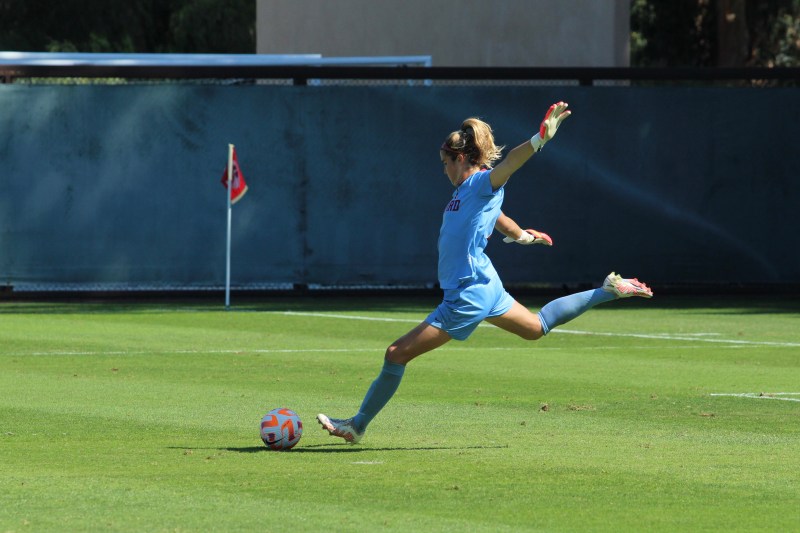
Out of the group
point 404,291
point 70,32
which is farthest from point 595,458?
point 70,32

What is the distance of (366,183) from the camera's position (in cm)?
2659

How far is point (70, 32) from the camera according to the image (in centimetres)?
5288

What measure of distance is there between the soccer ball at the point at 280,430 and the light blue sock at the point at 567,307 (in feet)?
5.65

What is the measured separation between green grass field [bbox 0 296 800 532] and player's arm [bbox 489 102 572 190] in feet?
5.30

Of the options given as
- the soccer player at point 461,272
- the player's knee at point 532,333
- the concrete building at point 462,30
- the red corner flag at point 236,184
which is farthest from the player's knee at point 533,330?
the concrete building at point 462,30

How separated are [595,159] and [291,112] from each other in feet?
16.3

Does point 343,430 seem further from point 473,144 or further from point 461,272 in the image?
point 473,144

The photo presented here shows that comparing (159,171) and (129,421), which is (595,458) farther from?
(159,171)

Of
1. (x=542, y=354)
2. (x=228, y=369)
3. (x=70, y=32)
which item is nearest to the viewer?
(x=228, y=369)

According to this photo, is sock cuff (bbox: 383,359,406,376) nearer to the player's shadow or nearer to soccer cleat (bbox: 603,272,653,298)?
the player's shadow

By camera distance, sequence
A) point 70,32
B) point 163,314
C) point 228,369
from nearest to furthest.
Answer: point 228,369, point 163,314, point 70,32

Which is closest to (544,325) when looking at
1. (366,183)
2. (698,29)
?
(366,183)

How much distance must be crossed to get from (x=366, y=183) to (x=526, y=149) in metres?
17.2

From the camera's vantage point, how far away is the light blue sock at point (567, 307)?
1051 cm
